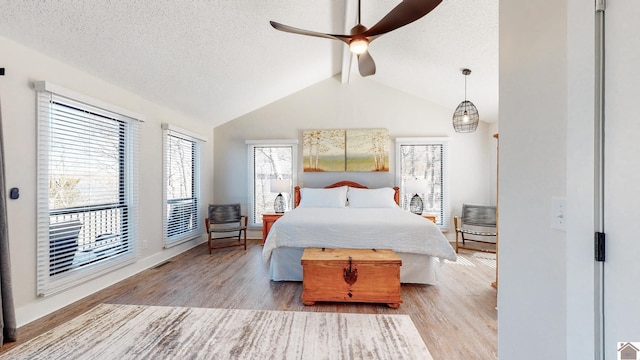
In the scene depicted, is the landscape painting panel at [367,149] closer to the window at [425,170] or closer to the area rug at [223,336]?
the window at [425,170]

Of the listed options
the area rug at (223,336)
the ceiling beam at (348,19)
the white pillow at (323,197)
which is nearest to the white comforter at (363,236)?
the area rug at (223,336)

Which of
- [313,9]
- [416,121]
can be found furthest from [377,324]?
[416,121]

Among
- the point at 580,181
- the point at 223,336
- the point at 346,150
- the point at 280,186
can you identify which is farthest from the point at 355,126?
the point at 580,181

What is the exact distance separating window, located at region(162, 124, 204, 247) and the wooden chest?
8.48ft

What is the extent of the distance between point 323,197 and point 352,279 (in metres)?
2.27

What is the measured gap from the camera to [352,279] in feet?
8.23

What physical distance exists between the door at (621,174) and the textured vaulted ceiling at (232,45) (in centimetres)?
228

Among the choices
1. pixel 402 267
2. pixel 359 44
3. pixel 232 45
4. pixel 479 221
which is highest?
pixel 232 45

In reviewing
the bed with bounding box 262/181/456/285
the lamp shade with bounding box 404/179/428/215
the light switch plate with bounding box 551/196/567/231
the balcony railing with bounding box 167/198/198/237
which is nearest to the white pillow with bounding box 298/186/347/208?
the lamp shade with bounding box 404/179/428/215

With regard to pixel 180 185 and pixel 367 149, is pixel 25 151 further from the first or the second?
pixel 367 149

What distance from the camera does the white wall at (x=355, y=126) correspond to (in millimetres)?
5027

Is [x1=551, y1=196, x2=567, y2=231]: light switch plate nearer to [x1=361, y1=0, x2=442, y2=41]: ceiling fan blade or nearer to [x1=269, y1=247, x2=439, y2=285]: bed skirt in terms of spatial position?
[x1=361, y1=0, x2=442, y2=41]: ceiling fan blade

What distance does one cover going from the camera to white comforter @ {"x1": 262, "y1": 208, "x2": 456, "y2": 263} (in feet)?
9.52

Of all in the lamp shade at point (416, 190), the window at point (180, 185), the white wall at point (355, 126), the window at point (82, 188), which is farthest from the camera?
the white wall at point (355, 126)
